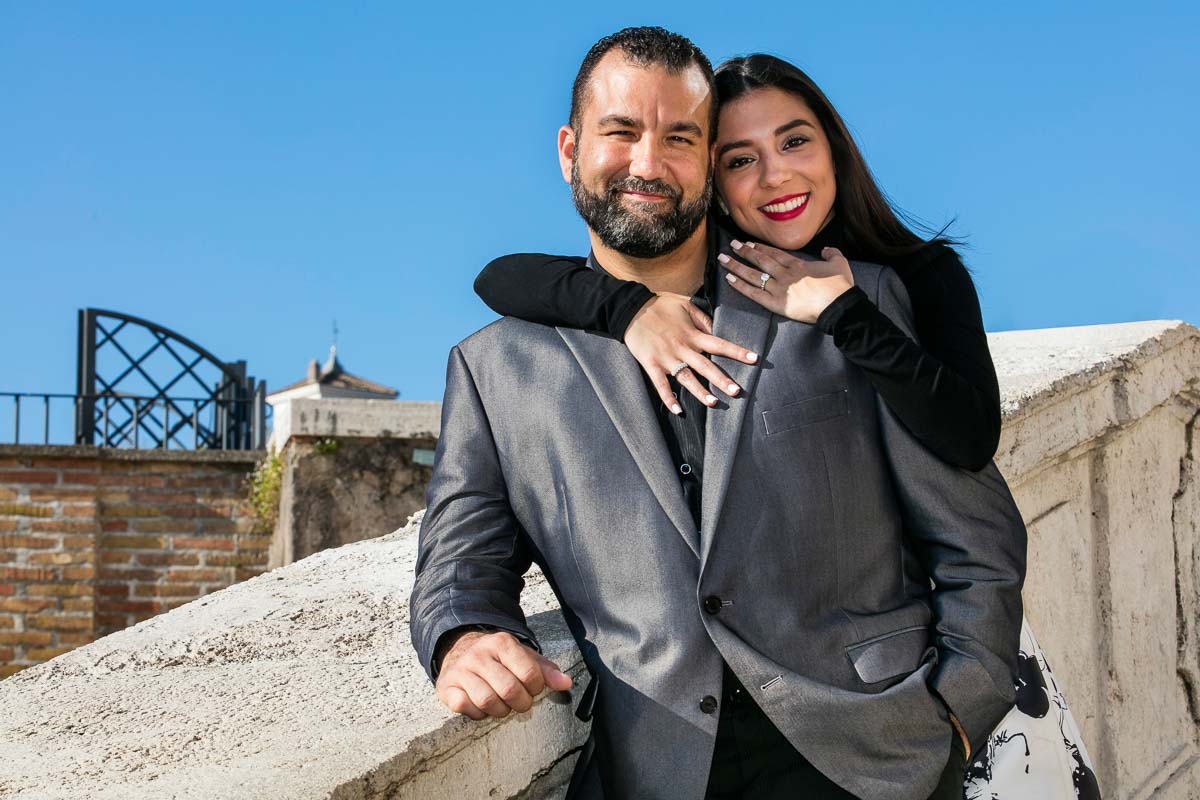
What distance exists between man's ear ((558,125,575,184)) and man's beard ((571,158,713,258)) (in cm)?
10

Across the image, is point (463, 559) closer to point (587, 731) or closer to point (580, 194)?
point (587, 731)

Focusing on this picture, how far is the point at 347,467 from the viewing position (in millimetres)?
6473

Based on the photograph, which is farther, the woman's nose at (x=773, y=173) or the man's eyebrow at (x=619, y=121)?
the woman's nose at (x=773, y=173)

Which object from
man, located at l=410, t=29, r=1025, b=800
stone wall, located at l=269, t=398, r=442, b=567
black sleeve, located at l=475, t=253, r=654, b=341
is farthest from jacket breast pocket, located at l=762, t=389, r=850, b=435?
stone wall, located at l=269, t=398, r=442, b=567

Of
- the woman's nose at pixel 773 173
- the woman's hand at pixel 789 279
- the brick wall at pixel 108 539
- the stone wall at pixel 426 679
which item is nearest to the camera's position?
the stone wall at pixel 426 679

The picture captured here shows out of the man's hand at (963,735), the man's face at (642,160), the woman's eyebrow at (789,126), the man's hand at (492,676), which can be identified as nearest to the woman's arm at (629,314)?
the man's face at (642,160)

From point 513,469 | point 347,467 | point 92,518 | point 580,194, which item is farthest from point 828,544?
point 92,518

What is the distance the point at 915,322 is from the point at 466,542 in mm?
897

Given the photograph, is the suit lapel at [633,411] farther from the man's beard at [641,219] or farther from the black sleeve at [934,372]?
the black sleeve at [934,372]

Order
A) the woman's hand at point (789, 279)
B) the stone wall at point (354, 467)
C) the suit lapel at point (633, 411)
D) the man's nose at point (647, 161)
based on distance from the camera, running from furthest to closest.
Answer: the stone wall at point (354, 467)
the man's nose at point (647, 161)
the woman's hand at point (789, 279)
the suit lapel at point (633, 411)

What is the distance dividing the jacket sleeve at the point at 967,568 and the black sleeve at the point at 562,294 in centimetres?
48

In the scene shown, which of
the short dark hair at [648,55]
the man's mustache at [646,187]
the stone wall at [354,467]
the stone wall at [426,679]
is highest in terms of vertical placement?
the short dark hair at [648,55]

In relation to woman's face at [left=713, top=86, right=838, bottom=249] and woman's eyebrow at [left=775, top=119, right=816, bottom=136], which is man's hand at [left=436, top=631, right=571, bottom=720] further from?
woman's eyebrow at [left=775, top=119, right=816, bottom=136]

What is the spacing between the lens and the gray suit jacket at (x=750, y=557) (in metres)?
1.87
